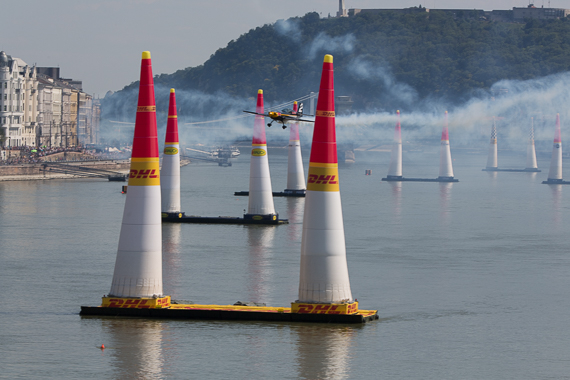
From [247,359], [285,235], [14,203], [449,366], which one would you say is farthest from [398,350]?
[14,203]

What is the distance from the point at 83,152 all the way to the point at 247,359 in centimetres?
15708

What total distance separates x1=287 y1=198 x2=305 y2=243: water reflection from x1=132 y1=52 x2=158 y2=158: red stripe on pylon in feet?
118

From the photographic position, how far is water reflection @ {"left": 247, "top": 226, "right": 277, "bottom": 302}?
4962 cm

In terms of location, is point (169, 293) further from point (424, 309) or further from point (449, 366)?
point (449, 366)

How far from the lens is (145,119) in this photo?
36.7m

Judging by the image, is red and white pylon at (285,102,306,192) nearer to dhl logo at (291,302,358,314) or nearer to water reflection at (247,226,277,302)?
water reflection at (247,226,277,302)

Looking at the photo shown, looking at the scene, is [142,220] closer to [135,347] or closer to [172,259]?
[135,347]

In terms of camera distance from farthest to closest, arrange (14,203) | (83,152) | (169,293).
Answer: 1. (83,152)
2. (14,203)
3. (169,293)

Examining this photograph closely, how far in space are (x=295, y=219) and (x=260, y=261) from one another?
28396mm

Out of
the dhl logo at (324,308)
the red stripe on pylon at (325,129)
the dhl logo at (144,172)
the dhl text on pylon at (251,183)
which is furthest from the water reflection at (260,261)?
the red stripe on pylon at (325,129)

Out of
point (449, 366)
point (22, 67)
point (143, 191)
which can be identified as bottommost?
point (449, 366)

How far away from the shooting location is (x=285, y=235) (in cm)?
7569

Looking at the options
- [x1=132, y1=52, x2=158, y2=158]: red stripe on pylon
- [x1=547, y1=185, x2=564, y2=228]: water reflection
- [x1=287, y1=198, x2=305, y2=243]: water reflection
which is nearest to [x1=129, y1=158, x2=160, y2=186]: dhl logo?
[x1=132, y1=52, x2=158, y2=158]: red stripe on pylon

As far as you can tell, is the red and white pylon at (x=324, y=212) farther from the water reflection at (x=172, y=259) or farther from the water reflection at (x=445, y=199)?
the water reflection at (x=445, y=199)
